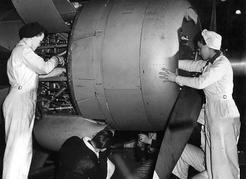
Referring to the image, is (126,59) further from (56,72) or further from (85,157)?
(85,157)

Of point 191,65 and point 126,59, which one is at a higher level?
point 126,59

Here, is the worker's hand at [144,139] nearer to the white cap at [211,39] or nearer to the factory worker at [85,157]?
the factory worker at [85,157]

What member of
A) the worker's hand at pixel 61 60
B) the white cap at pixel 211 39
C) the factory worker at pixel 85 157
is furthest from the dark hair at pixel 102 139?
the white cap at pixel 211 39

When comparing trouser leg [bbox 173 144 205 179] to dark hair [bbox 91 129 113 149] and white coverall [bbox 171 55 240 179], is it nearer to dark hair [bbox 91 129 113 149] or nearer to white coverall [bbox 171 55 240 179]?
white coverall [bbox 171 55 240 179]

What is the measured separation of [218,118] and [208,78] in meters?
0.40

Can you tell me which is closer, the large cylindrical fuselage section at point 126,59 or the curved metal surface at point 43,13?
the large cylindrical fuselage section at point 126,59

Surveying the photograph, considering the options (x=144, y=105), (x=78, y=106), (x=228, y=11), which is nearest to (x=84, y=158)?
(x=78, y=106)

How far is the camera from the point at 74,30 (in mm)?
3447

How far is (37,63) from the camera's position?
3482mm

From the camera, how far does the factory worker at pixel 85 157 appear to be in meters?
3.28

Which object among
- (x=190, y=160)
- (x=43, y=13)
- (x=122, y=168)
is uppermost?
(x=43, y=13)

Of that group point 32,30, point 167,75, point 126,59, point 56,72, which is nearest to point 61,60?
point 56,72

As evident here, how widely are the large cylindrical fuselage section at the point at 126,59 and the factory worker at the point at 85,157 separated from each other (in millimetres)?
221

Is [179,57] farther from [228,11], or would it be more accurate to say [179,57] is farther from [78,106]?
[228,11]
